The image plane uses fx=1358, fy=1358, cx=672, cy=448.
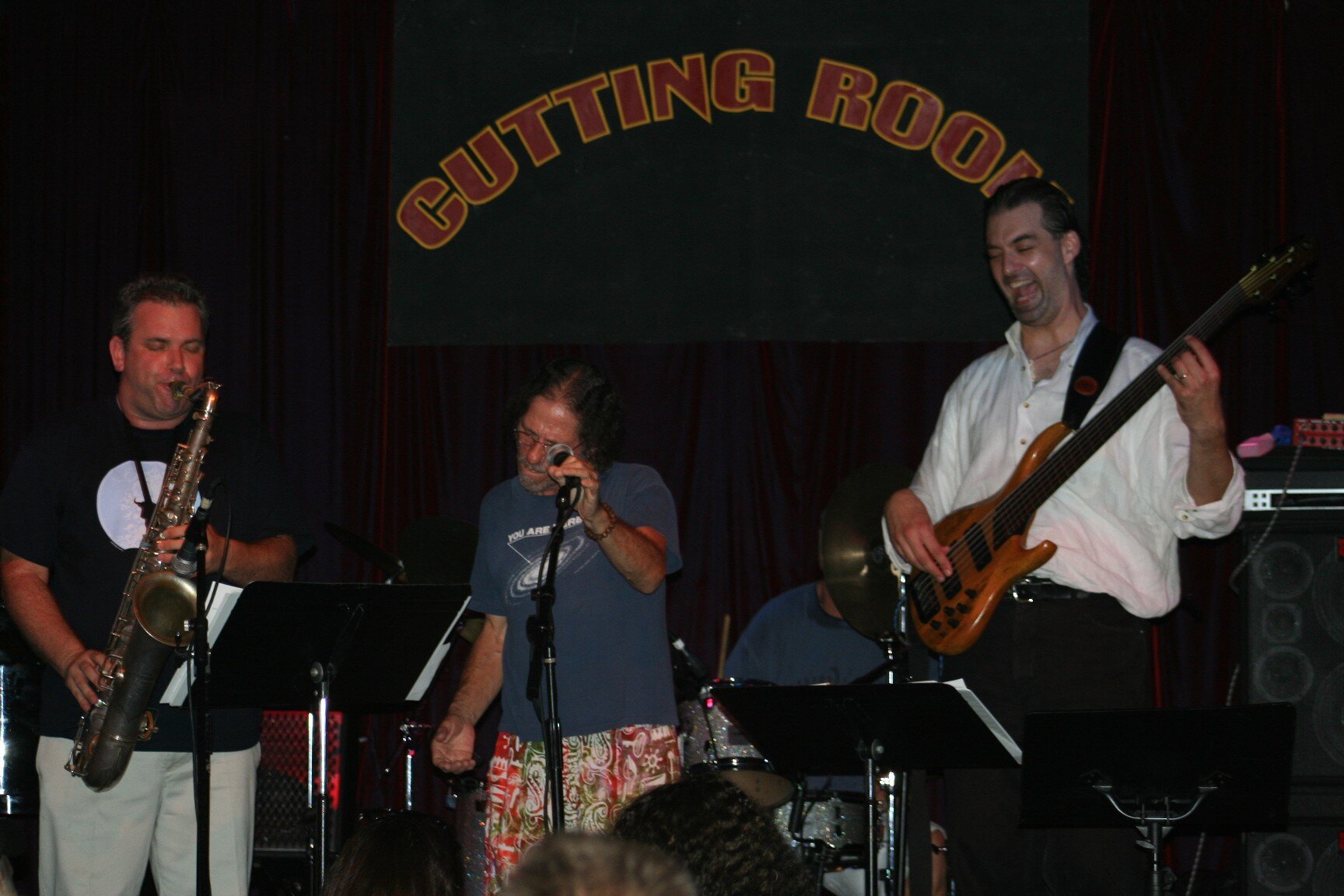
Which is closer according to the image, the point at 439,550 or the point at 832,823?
the point at 832,823

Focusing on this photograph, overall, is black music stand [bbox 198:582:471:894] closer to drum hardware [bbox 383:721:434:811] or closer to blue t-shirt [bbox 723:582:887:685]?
drum hardware [bbox 383:721:434:811]

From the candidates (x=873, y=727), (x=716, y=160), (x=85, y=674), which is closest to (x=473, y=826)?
(x=85, y=674)

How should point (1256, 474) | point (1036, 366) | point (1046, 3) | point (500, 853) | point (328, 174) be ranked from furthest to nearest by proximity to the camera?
1. point (328, 174)
2. point (1046, 3)
3. point (1256, 474)
4. point (1036, 366)
5. point (500, 853)

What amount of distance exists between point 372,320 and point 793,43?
242 cm

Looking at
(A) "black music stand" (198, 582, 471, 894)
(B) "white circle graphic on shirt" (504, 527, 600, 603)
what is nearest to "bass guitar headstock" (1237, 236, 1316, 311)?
(B) "white circle graphic on shirt" (504, 527, 600, 603)

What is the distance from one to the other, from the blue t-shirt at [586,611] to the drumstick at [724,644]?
2452 millimetres

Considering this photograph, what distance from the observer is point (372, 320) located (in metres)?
6.66

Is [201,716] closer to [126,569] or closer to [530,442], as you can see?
[126,569]

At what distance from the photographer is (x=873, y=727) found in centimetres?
347

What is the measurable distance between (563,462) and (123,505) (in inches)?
53.8

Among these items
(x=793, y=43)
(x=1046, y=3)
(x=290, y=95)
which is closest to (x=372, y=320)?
(x=290, y=95)

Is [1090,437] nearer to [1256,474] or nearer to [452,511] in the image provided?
[1256,474]

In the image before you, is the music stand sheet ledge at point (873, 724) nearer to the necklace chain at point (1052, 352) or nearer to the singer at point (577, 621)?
the singer at point (577, 621)

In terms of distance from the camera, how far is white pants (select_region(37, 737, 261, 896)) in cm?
366
